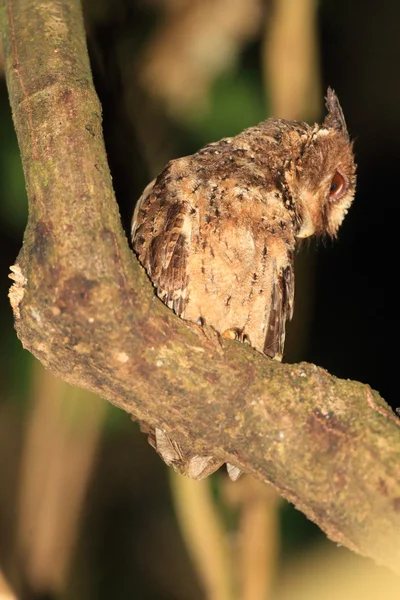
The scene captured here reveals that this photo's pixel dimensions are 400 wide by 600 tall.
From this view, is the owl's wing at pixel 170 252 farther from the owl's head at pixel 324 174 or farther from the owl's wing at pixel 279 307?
the owl's head at pixel 324 174

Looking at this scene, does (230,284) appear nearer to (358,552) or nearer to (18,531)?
(358,552)

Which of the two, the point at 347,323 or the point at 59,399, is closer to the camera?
the point at 59,399

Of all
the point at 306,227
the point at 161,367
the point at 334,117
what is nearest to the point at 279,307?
the point at 306,227

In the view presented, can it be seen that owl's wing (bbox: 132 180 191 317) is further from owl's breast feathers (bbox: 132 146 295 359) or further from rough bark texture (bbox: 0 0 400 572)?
rough bark texture (bbox: 0 0 400 572)

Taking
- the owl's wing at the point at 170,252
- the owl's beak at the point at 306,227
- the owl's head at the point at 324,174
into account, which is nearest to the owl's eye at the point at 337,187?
the owl's head at the point at 324,174

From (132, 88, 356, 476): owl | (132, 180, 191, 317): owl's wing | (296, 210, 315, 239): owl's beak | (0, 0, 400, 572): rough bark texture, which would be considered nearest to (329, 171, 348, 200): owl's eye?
(132, 88, 356, 476): owl

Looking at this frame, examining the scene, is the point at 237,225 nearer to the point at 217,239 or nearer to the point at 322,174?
the point at 217,239

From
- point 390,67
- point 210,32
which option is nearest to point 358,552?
point 210,32
